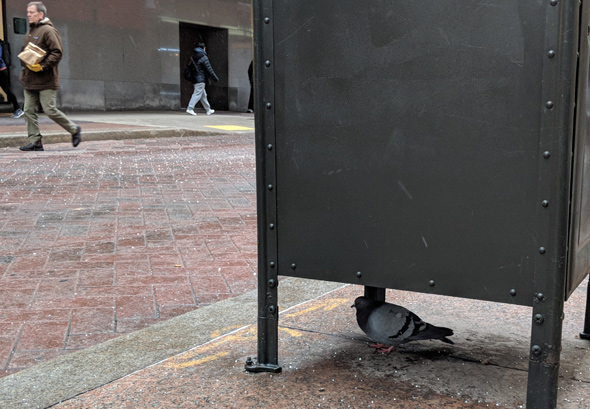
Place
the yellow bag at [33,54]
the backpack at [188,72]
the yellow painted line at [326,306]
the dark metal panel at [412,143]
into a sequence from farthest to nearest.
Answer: the backpack at [188,72] < the yellow bag at [33,54] < the yellow painted line at [326,306] < the dark metal panel at [412,143]

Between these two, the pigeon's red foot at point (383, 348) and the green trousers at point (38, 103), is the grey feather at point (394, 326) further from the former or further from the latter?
the green trousers at point (38, 103)

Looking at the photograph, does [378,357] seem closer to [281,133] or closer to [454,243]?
[454,243]

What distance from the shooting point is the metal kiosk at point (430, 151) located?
2.21 meters

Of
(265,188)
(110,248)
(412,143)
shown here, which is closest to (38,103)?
(110,248)

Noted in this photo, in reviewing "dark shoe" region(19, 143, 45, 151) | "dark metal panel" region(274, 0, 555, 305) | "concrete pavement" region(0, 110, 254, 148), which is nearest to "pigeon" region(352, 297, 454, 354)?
"dark metal panel" region(274, 0, 555, 305)

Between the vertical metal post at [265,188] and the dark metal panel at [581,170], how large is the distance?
1.05 m

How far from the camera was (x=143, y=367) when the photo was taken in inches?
113

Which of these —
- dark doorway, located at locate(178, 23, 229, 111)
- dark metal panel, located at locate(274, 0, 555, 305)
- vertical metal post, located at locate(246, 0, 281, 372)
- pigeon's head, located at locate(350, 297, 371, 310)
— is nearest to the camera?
dark metal panel, located at locate(274, 0, 555, 305)

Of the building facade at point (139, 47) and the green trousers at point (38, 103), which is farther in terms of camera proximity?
the building facade at point (139, 47)

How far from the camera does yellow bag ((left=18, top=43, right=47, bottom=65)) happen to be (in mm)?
10047

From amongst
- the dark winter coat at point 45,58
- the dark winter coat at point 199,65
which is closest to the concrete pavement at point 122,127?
the dark winter coat at point 199,65

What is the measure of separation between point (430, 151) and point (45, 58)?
904 centimetres

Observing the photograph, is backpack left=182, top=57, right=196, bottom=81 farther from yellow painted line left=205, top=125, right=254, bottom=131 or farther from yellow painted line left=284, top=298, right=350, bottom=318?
yellow painted line left=284, top=298, right=350, bottom=318

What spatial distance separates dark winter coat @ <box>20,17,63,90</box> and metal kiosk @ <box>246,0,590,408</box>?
8.50m
